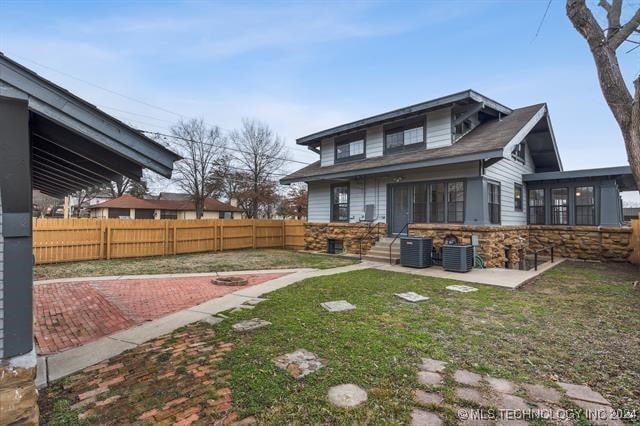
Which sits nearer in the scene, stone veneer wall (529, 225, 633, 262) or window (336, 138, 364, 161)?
stone veneer wall (529, 225, 633, 262)

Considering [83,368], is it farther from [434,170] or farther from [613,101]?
[434,170]

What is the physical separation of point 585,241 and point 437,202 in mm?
5918

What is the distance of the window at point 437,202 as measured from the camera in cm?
1083

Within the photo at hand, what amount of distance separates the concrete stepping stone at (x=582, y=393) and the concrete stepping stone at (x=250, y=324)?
3.35 m

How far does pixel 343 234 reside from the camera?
1355 centimetres

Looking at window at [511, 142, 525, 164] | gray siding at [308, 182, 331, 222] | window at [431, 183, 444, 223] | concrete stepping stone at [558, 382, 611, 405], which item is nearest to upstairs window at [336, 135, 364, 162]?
gray siding at [308, 182, 331, 222]

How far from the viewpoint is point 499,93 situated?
15.7 meters

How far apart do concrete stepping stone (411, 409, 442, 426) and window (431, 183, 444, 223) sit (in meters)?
9.17

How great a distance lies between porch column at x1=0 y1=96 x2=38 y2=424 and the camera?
2164mm

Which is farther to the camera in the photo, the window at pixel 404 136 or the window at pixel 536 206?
the window at pixel 536 206

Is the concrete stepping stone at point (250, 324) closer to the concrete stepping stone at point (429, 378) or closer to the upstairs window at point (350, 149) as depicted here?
the concrete stepping stone at point (429, 378)

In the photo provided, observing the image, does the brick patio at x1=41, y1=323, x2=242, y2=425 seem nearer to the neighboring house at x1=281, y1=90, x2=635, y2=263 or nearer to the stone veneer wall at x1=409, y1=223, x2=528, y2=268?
the stone veneer wall at x1=409, y1=223, x2=528, y2=268

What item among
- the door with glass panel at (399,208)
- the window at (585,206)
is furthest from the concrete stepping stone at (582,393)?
the window at (585,206)

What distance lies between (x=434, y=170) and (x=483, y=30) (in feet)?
17.3
